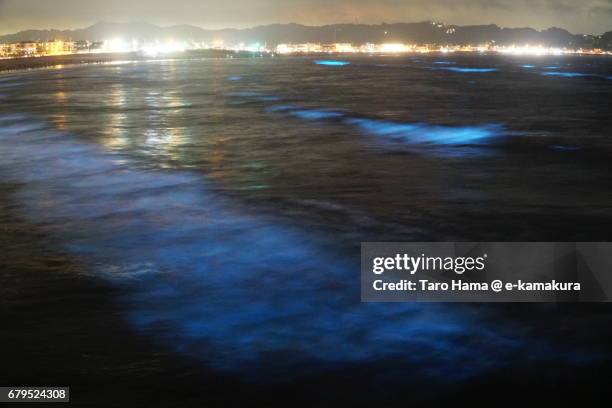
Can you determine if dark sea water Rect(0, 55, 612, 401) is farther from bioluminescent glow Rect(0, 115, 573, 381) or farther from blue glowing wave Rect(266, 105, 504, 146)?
blue glowing wave Rect(266, 105, 504, 146)

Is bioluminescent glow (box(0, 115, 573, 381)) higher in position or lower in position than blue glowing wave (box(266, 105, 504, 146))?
lower

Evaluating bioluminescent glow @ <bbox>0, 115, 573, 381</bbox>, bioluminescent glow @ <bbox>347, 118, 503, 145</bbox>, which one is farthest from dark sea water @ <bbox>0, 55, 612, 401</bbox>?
bioluminescent glow @ <bbox>347, 118, 503, 145</bbox>

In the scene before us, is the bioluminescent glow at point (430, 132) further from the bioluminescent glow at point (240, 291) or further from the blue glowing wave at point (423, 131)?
the bioluminescent glow at point (240, 291)

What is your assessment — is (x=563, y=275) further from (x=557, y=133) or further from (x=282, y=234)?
(x=557, y=133)

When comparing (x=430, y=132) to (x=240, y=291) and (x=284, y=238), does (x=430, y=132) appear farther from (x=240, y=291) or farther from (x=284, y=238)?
(x=240, y=291)

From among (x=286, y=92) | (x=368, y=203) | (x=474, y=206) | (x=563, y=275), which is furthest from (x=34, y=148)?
(x=286, y=92)
